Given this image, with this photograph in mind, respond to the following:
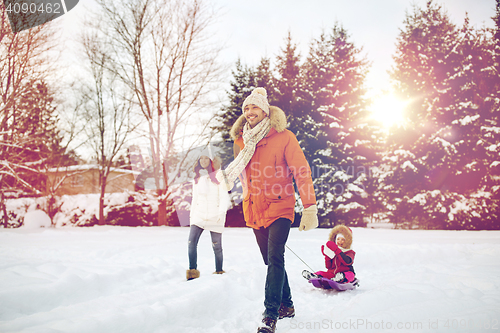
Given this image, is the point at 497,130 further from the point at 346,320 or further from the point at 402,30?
the point at 346,320

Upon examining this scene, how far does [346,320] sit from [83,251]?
5797 mm

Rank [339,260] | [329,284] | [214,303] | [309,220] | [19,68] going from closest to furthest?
[309,220] → [214,303] → [329,284] → [339,260] → [19,68]

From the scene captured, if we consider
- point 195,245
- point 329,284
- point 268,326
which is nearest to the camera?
point 268,326

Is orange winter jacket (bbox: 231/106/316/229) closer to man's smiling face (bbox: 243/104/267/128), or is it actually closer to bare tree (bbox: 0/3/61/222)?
man's smiling face (bbox: 243/104/267/128)

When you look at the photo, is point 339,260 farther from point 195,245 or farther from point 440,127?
point 440,127

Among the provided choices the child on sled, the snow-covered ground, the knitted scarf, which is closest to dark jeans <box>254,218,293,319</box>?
the snow-covered ground

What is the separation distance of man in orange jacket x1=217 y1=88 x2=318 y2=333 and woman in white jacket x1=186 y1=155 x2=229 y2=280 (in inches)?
64.3

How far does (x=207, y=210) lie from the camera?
4.43 metres

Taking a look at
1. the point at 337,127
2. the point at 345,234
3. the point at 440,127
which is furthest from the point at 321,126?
the point at 345,234

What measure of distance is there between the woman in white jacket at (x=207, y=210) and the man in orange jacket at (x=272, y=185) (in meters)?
1.63

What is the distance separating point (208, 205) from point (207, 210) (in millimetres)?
82

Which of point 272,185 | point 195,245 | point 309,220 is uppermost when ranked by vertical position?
A: point 272,185

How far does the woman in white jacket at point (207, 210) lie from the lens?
4.34 metres

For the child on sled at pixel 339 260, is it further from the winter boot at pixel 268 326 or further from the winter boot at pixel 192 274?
the winter boot at pixel 268 326
